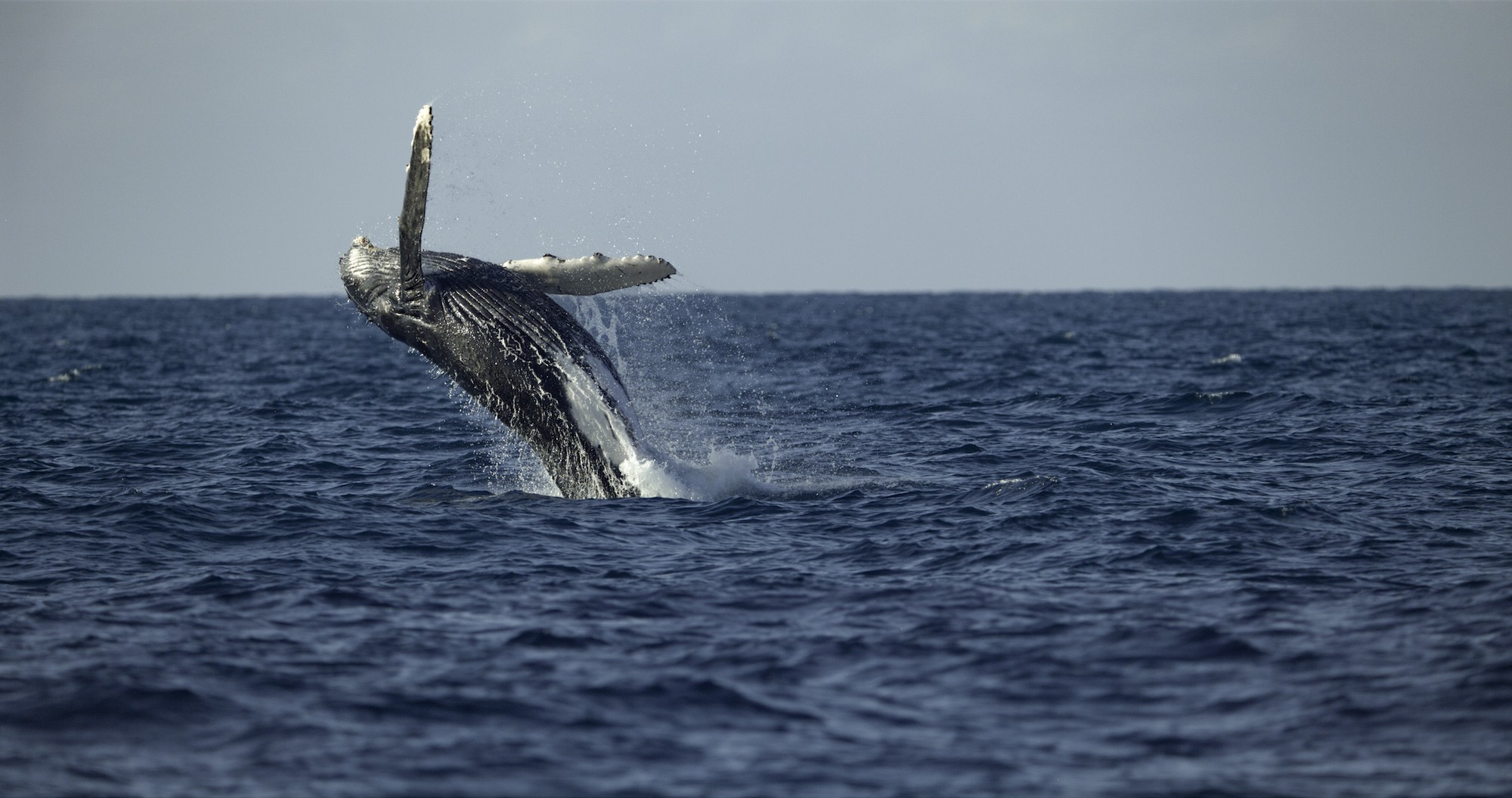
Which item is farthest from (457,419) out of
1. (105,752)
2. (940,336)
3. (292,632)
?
(940,336)

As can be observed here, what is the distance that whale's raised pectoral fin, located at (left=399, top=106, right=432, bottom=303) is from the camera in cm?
1239

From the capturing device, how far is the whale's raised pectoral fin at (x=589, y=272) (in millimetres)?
14000

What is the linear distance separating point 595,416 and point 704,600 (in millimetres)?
3956

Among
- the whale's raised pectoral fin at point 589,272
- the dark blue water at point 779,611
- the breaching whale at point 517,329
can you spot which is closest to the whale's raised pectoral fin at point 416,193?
the breaching whale at point 517,329

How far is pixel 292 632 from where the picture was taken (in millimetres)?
10125

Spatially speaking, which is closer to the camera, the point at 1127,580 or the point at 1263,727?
the point at 1263,727

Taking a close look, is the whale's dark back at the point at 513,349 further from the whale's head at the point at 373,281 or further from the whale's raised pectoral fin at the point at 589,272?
the whale's raised pectoral fin at the point at 589,272

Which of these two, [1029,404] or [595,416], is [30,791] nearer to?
[595,416]

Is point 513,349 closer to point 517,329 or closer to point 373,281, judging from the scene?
point 517,329

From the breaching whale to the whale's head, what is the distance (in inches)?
0.5

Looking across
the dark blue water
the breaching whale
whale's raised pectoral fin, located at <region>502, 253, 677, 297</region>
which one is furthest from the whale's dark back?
the dark blue water

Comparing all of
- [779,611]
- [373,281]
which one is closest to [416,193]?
[373,281]

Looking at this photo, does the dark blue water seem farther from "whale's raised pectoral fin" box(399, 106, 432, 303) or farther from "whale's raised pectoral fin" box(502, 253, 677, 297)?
"whale's raised pectoral fin" box(399, 106, 432, 303)

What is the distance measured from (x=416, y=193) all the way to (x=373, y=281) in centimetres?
199
